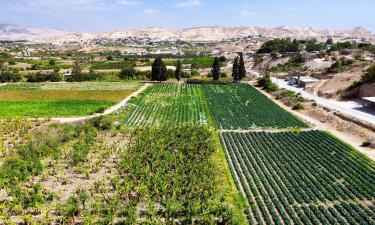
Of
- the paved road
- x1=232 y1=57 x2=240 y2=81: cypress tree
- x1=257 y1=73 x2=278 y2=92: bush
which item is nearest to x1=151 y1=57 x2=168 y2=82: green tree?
x1=232 y1=57 x2=240 y2=81: cypress tree

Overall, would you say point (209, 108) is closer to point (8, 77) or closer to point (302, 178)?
point (302, 178)

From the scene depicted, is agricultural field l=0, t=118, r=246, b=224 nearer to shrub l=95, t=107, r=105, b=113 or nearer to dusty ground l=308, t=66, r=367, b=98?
shrub l=95, t=107, r=105, b=113

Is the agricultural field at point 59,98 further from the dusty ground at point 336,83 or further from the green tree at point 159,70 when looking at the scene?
the dusty ground at point 336,83

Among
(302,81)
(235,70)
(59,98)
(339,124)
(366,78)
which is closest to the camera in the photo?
(339,124)

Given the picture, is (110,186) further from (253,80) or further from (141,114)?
(253,80)

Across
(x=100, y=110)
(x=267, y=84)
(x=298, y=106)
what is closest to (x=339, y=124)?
(x=298, y=106)

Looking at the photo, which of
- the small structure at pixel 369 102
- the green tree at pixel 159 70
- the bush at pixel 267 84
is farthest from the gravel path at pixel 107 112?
the small structure at pixel 369 102
